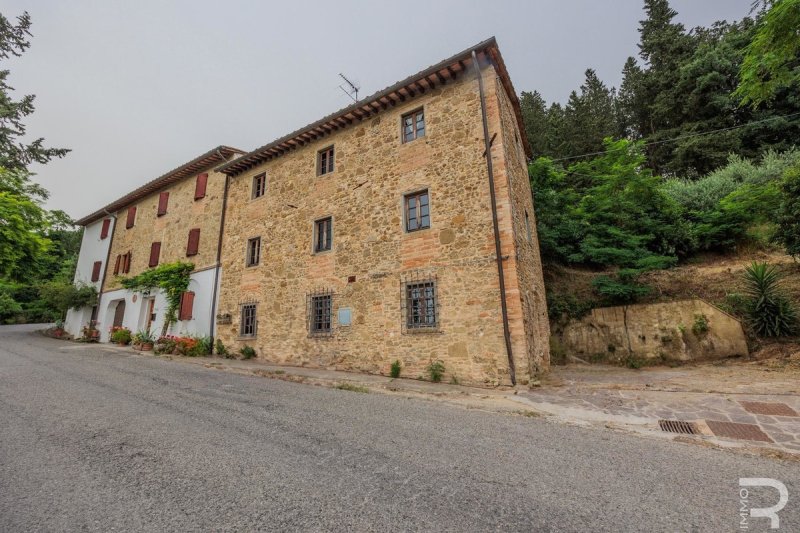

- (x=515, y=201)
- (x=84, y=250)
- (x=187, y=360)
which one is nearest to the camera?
(x=515, y=201)

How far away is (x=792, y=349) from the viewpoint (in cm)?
780

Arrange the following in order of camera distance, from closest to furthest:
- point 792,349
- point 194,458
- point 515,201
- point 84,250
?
point 194,458 < point 792,349 < point 515,201 < point 84,250

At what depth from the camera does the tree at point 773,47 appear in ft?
16.5

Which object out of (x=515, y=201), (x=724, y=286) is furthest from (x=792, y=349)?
(x=515, y=201)

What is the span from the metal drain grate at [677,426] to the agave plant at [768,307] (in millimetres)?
6837

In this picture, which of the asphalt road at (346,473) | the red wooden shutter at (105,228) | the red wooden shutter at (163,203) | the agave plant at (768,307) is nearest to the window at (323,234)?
the asphalt road at (346,473)

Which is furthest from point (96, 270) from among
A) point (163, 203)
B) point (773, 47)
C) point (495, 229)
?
point (773, 47)

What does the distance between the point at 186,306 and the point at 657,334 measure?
17.4 metres

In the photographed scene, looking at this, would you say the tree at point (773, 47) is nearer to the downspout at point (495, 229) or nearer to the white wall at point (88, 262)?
the downspout at point (495, 229)

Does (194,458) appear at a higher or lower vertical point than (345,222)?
lower

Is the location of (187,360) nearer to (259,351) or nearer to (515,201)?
(259,351)

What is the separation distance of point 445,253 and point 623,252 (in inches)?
265

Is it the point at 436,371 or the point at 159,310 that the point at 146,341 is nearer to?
the point at 159,310

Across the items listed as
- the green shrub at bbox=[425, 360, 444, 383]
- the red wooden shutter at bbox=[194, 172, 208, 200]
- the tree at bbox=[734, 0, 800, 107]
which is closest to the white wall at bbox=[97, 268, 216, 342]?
the red wooden shutter at bbox=[194, 172, 208, 200]
